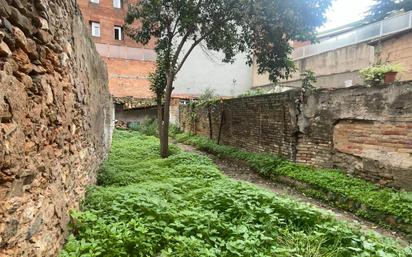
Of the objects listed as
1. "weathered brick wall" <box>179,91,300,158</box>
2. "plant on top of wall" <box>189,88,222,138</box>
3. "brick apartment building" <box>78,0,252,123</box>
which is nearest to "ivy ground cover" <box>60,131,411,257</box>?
"weathered brick wall" <box>179,91,300,158</box>

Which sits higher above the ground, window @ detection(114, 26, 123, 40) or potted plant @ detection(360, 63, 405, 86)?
window @ detection(114, 26, 123, 40)

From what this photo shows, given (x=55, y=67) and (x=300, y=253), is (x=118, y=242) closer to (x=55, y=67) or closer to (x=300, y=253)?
(x=55, y=67)

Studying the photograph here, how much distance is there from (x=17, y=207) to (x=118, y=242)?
117cm

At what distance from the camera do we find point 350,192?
5.54 metres

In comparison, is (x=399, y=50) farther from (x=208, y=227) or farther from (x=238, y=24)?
(x=208, y=227)

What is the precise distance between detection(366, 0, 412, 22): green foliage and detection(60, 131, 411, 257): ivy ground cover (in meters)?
18.1

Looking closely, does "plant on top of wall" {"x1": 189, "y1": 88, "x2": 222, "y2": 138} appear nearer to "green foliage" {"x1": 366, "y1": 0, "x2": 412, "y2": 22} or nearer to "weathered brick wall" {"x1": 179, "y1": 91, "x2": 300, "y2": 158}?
"weathered brick wall" {"x1": 179, "y1": 91, "x2": 300, "y2": 158}

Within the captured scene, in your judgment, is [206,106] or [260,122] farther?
[206,106]

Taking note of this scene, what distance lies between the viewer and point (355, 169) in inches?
237

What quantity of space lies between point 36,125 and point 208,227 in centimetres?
210

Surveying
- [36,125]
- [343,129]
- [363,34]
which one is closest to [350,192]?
[343,129]

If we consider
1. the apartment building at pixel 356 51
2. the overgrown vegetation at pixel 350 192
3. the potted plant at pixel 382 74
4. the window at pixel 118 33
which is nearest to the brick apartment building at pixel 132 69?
the window at pixel 118 33

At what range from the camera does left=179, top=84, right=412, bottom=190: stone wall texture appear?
5242 millimetres

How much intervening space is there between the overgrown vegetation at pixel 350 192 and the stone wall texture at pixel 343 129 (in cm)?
23
